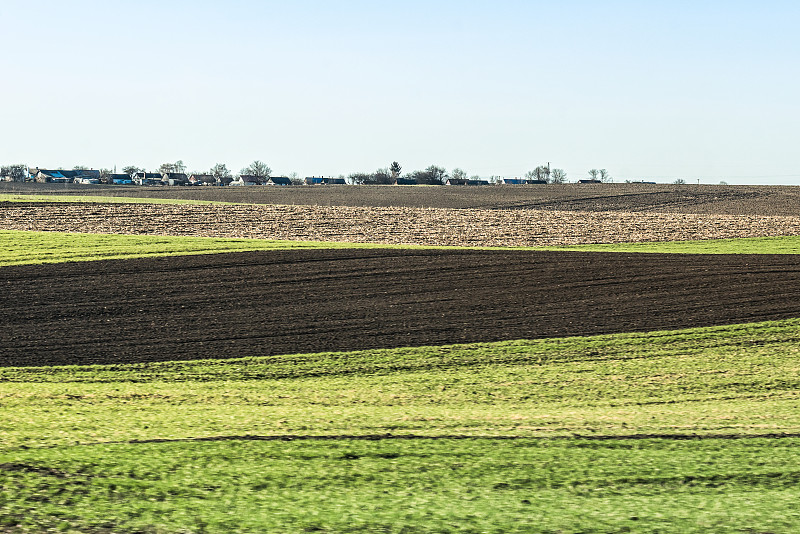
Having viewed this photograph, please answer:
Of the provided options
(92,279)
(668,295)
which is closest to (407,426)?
(668,295)

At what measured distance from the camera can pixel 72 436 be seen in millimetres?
7348

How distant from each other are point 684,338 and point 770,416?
257 inches

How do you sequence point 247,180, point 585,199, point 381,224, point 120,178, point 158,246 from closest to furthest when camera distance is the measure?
point 158,246 < point 381,224 < point 585,199 < point 120,178 < point 247,180

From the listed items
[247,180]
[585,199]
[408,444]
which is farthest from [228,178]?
[408,444]

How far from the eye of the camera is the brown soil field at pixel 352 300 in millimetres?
15508

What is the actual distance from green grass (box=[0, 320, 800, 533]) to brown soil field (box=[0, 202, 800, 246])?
913 inches

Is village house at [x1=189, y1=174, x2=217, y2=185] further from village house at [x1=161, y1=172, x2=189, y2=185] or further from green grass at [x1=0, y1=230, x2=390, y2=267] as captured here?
green grass at [x1=0, y1=230, x2=390, y2=267]

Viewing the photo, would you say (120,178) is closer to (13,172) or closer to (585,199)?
(13,172)

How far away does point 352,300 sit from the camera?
778 inches

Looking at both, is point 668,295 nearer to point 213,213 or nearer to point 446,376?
point 446,376

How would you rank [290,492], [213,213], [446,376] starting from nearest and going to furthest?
[290,492] → [446,376] → [213,213]

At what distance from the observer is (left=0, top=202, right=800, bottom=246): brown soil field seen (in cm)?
3834

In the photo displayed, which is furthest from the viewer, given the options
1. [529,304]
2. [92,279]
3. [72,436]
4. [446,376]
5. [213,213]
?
[213,213]

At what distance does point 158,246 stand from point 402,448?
25314 mm
